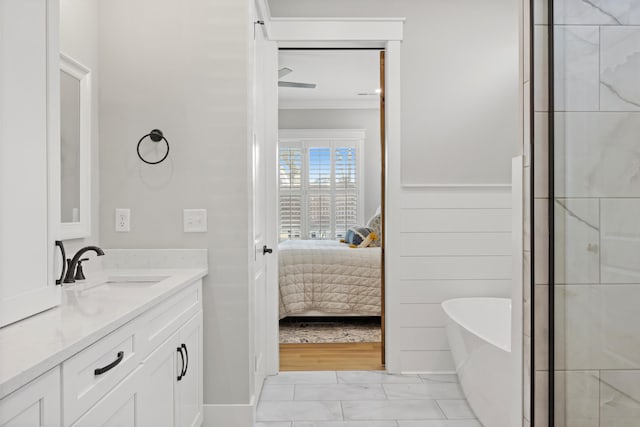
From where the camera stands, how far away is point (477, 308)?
3234mm

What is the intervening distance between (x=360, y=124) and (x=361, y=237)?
9.45ft

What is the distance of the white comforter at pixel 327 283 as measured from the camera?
14.6 feet

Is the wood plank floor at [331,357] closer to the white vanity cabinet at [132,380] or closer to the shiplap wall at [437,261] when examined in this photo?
the shiplap wall at [437,261]

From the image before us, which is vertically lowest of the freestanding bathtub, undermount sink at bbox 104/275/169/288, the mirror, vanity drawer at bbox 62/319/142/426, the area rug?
the area rug

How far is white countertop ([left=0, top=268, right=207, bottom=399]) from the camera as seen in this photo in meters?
0.91

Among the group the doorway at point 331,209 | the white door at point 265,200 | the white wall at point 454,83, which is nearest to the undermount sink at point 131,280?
the white door at point 265,200

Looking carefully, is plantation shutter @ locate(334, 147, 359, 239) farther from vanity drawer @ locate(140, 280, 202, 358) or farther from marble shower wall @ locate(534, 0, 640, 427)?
marble shower wall @ locate(534, 0, 640, 427)

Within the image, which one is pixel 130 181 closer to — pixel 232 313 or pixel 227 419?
pixel 232 313

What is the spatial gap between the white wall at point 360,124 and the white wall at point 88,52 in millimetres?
5187

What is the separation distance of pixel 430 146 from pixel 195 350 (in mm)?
2121

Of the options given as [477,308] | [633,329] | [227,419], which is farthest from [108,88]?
[477,308]

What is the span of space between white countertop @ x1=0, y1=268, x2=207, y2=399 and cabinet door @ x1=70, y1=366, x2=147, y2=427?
7.3 inches

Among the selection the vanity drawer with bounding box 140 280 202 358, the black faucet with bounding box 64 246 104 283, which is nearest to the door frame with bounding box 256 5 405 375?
the vanity drawer with bounding box 140 280 202 358

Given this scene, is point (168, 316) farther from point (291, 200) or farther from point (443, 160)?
point (291, 200)
